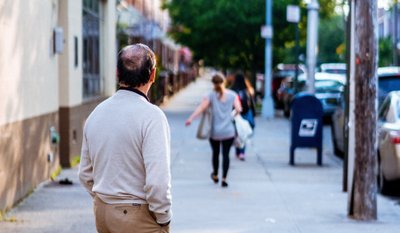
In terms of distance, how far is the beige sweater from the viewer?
469 cm

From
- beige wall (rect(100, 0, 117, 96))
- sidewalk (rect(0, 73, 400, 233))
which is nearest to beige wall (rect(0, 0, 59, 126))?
sidewalk (rect(0, 73, 400, 233))

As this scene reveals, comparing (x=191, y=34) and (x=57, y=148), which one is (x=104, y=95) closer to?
(x=57, y=148)

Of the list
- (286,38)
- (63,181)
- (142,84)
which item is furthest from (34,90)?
(286,38)

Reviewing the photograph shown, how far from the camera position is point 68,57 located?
14906 mm

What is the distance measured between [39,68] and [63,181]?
5.29 feet

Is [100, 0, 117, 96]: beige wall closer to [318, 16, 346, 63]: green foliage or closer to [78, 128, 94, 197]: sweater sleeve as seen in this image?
[78, 128, 94, 197]: sweater sleeve

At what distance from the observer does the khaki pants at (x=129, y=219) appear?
479 centimetres

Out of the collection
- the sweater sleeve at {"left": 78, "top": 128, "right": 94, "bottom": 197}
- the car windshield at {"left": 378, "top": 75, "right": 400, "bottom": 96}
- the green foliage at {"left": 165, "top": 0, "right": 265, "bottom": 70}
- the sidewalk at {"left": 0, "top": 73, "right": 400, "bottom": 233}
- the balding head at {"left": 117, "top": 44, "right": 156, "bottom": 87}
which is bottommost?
the sidewalk at {"left": 0, "top": 73, "right": 400, "bottom": 233}

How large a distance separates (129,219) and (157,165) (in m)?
0.34

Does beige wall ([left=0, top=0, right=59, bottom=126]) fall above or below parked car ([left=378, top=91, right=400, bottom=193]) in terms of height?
above

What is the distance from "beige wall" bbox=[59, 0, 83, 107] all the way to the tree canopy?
67.5ft

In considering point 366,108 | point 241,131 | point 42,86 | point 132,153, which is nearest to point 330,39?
point 241,131

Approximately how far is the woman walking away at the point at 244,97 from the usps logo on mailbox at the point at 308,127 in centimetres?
95

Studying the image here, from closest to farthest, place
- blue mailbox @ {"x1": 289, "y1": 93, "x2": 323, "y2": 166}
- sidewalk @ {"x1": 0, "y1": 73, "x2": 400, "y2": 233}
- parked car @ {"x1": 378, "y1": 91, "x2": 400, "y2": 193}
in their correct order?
sidewalk @ {"x1": 0, "y1": 73, "x2": 400, "y2": 233}, parked car @ {"x1": 378, "y1": 91, "x2": 400, "y2": 193}, blue mailbox @ {"x1": 289, "y1": 93, "x2": 323, "y2": 166}
